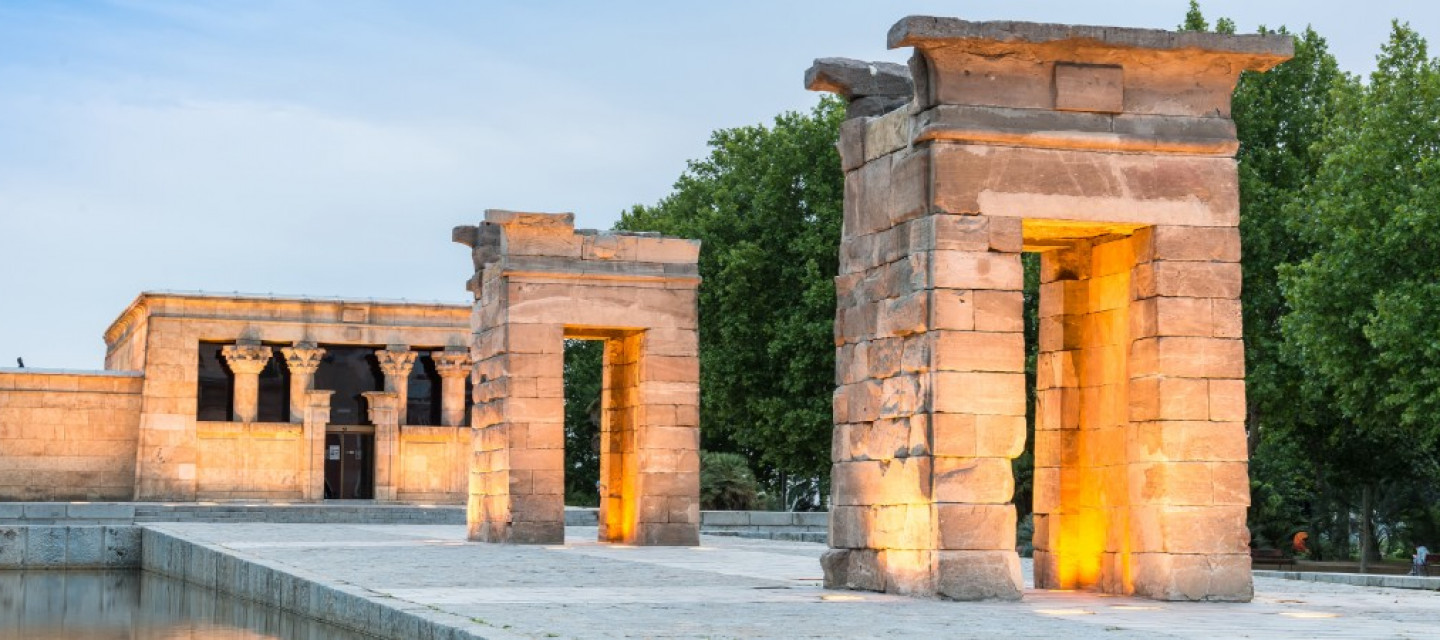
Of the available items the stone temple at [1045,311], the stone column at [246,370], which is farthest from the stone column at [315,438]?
the stone temple at [1045,311]

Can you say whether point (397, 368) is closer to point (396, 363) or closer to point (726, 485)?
point (396, 363)

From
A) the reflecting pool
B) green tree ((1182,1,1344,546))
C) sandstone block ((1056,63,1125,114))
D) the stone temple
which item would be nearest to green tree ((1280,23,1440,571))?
green tree ((1182,1,1344,546))

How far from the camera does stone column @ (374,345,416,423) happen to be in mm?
46750

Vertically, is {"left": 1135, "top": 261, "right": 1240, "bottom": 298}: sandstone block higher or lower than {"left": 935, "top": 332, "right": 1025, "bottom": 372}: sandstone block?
higher

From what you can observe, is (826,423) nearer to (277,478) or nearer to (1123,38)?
(277,478)

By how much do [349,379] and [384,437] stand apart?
1.76m

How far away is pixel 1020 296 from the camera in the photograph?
15070 millimetres

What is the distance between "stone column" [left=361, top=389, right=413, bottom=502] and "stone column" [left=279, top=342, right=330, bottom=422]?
1.46m

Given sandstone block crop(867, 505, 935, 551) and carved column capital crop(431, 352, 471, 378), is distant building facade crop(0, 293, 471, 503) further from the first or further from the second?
sandstone block crop(867, 505, 935, 551)

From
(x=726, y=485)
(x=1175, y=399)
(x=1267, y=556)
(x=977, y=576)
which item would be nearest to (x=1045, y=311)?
(x=1175, y=399)

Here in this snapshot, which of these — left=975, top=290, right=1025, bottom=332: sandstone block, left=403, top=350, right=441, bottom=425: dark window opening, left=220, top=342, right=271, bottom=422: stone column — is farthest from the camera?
left=403, top=350, right=441, bottom=425: dark window opening

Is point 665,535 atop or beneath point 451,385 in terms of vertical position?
beneath

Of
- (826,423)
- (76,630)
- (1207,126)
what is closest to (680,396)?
(76,630)

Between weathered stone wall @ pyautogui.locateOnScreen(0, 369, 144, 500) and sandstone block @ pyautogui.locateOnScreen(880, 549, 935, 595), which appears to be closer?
sandstone block @ pyautogui.locateOnScreen(880, 549, 935, 595)
